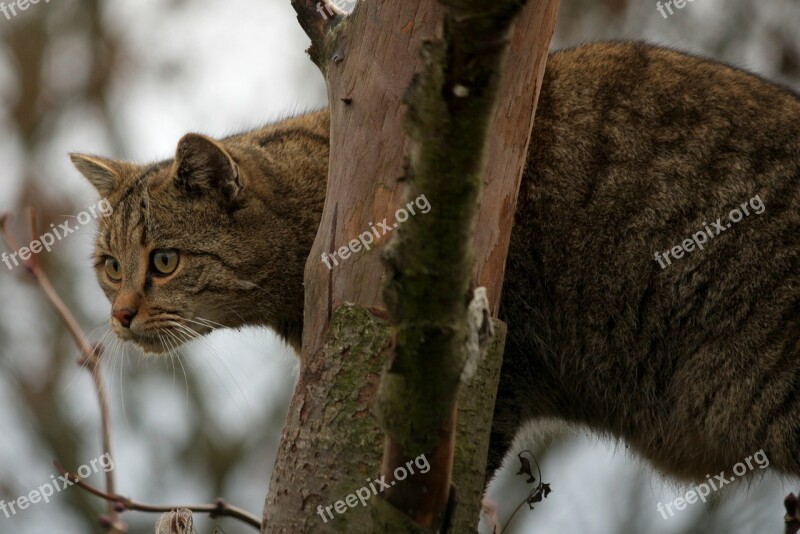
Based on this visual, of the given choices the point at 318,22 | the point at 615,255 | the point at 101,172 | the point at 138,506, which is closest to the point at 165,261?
the point at 101,172

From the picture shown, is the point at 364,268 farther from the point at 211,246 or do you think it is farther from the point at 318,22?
the point at 211,246

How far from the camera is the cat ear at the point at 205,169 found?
160 inches

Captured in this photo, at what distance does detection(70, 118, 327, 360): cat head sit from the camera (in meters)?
4.05

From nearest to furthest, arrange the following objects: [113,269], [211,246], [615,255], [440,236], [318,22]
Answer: [440,236], [318,22], [615,255], [211,246], [113,269]

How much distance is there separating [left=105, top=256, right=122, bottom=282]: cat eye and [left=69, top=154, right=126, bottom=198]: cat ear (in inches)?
18.0

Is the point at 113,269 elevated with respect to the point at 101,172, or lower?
lower

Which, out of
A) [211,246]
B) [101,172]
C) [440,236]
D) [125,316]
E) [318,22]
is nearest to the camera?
[440,236]

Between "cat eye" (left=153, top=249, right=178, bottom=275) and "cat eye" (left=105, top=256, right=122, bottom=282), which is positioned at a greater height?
"cat eye" (left=105, top=256, right=122, bottom=282)

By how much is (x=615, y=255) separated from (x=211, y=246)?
1654 mm

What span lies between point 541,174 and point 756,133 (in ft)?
2.83

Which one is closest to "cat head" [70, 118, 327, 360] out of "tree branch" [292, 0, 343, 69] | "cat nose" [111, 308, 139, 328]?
"cat nose" [111, 308, 139, 328]

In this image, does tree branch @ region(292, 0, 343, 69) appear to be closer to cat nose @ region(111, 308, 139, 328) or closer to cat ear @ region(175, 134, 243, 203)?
cat ear @ region(175, 134, 243, 203)

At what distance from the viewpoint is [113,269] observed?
14.4 feet

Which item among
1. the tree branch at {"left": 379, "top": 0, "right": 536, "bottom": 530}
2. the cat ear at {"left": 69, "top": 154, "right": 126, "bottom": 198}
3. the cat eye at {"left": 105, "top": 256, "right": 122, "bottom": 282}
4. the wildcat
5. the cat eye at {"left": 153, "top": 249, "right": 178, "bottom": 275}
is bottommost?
the tree branch at {"left": 379, "top": 0, "right": 536, "bottom": 530}
